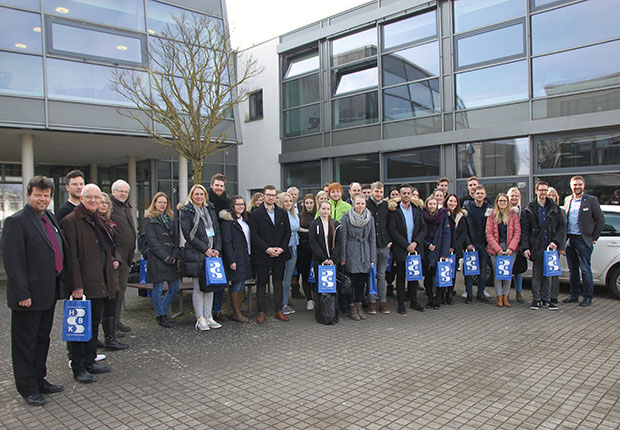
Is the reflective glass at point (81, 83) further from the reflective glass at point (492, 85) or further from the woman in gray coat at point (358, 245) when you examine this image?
the reflective glass at point (492, 85)

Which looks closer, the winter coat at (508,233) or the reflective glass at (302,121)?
the winter coat at (508,233)

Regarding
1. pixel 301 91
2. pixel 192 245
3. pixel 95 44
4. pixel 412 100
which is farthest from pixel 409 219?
pixel 301 91

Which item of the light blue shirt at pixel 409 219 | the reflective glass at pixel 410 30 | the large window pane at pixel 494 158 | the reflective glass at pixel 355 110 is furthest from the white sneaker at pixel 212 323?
the reflective glass at pixel 410 30

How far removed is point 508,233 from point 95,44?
11.3 metres

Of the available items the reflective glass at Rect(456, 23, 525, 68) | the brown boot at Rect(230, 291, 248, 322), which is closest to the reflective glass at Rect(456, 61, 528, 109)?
the reflective glass at Rect(456, 23, 525, 68)

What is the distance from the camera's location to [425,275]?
25.7ft

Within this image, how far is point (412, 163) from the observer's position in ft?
50.3

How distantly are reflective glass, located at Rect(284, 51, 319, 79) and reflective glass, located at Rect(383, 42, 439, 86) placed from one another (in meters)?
3.29

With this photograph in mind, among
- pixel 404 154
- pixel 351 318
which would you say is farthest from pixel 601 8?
pixel 351 318

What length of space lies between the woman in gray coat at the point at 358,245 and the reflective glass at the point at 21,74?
917 cm

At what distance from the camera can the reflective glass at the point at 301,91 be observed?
18.1 metres

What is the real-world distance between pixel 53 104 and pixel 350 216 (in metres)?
8.99

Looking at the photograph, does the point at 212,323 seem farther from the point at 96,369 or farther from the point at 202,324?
the point at 96,369

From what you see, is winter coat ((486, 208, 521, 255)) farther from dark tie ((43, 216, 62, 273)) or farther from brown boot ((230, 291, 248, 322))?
dark tie ((43, 216, 62, 273))
